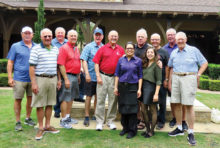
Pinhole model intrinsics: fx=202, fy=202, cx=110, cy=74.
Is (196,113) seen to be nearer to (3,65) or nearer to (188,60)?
(188,60)

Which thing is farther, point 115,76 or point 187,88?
point 115,76

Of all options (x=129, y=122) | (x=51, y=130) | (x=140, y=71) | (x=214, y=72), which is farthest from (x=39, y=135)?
(x=214, y=72)

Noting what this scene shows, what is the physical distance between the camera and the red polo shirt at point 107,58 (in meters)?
4.07

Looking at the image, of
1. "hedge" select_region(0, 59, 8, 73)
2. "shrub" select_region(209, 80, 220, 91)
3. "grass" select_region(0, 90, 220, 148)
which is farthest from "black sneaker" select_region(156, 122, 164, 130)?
"hedge" select_region(0, 59, 8, 73)

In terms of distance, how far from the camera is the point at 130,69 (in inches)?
149

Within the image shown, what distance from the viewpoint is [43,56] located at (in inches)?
143

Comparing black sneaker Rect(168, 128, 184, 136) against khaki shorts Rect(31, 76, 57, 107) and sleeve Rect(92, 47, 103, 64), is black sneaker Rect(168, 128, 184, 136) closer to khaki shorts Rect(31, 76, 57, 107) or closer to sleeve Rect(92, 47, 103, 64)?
sleeve Rect(92, 47, 103, 64)

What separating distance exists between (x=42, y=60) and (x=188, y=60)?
8.70 feet

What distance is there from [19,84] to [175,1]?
39.9ft

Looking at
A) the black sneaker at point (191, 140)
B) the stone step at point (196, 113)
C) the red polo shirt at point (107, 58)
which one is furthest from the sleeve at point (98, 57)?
the black sneaker at point (191, 140)

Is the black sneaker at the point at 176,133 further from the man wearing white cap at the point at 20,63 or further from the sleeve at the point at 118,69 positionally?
the man wearing white cap at the point at 20,63

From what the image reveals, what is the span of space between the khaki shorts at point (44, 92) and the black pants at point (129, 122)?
1445mm

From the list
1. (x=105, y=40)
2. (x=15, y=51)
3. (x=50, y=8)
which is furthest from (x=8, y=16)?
(x=15, y=51)

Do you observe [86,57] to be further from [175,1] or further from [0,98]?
[175,1]
